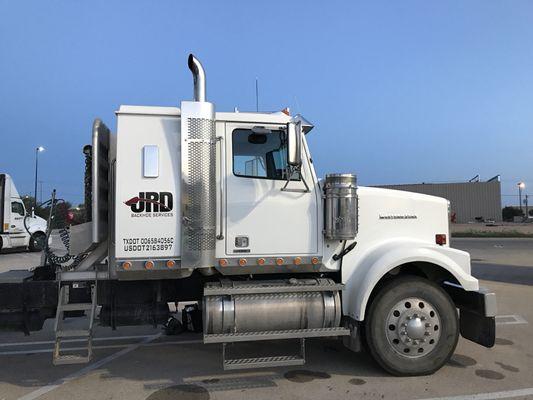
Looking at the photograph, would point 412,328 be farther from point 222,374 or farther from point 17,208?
point 17,208

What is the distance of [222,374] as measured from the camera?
5.11 meters

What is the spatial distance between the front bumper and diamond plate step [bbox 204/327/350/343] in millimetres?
1549

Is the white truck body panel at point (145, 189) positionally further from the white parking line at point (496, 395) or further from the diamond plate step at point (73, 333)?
the white parking line at point (496, 395)

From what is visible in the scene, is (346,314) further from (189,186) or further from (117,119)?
(117,119)

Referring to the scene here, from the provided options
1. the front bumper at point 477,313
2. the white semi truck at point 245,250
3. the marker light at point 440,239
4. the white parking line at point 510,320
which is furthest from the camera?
the white parking line at point 510,320

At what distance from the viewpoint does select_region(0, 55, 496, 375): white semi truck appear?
4598 millimetres

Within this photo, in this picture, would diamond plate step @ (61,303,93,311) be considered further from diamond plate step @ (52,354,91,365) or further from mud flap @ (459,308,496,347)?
mud flap @ (459,308,496,347)

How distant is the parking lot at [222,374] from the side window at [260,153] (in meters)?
2.21

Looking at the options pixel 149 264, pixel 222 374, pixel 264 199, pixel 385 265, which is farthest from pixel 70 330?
pixel 385 265

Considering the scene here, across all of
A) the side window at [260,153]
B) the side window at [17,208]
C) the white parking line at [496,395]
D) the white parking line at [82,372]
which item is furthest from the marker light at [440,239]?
the side window at [17,208]

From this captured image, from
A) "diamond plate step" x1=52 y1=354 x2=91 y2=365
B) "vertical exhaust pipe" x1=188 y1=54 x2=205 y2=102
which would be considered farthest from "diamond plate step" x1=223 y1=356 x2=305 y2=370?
"vertical exhaust pipe" x1=188 y1=54 x2=205 y2=102

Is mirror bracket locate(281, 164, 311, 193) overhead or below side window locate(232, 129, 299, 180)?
below

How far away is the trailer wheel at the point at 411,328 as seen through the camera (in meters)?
4.90

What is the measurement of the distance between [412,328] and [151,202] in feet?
9.99
